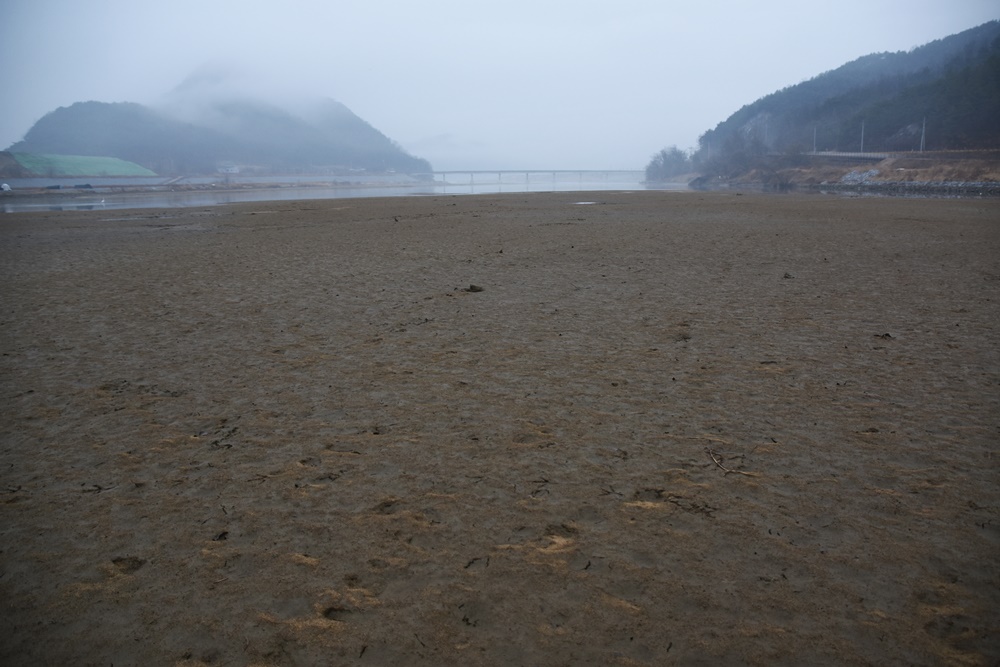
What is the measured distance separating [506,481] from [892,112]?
108403 millimetres

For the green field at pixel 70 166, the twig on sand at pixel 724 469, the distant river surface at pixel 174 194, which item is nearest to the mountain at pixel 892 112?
the distant river surface at pixel 174 194

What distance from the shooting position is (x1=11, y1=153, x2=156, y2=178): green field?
268ft

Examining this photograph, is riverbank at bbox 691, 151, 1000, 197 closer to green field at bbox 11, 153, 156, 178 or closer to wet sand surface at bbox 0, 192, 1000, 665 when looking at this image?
wet sand surface at bbox 0, 192, 1000, 665

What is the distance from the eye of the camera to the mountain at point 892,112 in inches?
2783

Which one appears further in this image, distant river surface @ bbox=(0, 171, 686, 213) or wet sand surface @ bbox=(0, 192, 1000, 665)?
distant river surface @ bbox=(0, 171, 686, 213)

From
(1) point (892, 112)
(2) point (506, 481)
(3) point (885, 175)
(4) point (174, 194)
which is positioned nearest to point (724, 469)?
(2) point (506, 481)

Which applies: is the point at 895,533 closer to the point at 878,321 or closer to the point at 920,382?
the point at 920,382

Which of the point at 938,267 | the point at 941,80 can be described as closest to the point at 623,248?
the point at 938,267

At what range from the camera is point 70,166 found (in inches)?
3442

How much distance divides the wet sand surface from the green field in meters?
98.9

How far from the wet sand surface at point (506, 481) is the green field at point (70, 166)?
3894 inches

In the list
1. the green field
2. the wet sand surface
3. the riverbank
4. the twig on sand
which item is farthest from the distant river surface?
the twig on sand

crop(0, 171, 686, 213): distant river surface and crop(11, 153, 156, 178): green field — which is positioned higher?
crop(11, 153, 156, 178): green field

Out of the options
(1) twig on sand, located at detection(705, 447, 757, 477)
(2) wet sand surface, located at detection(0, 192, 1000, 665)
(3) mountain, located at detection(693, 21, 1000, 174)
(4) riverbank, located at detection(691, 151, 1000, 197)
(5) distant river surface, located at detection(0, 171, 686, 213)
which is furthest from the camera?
(3) mountain, located at detection(693, 21, 1000, 174)
